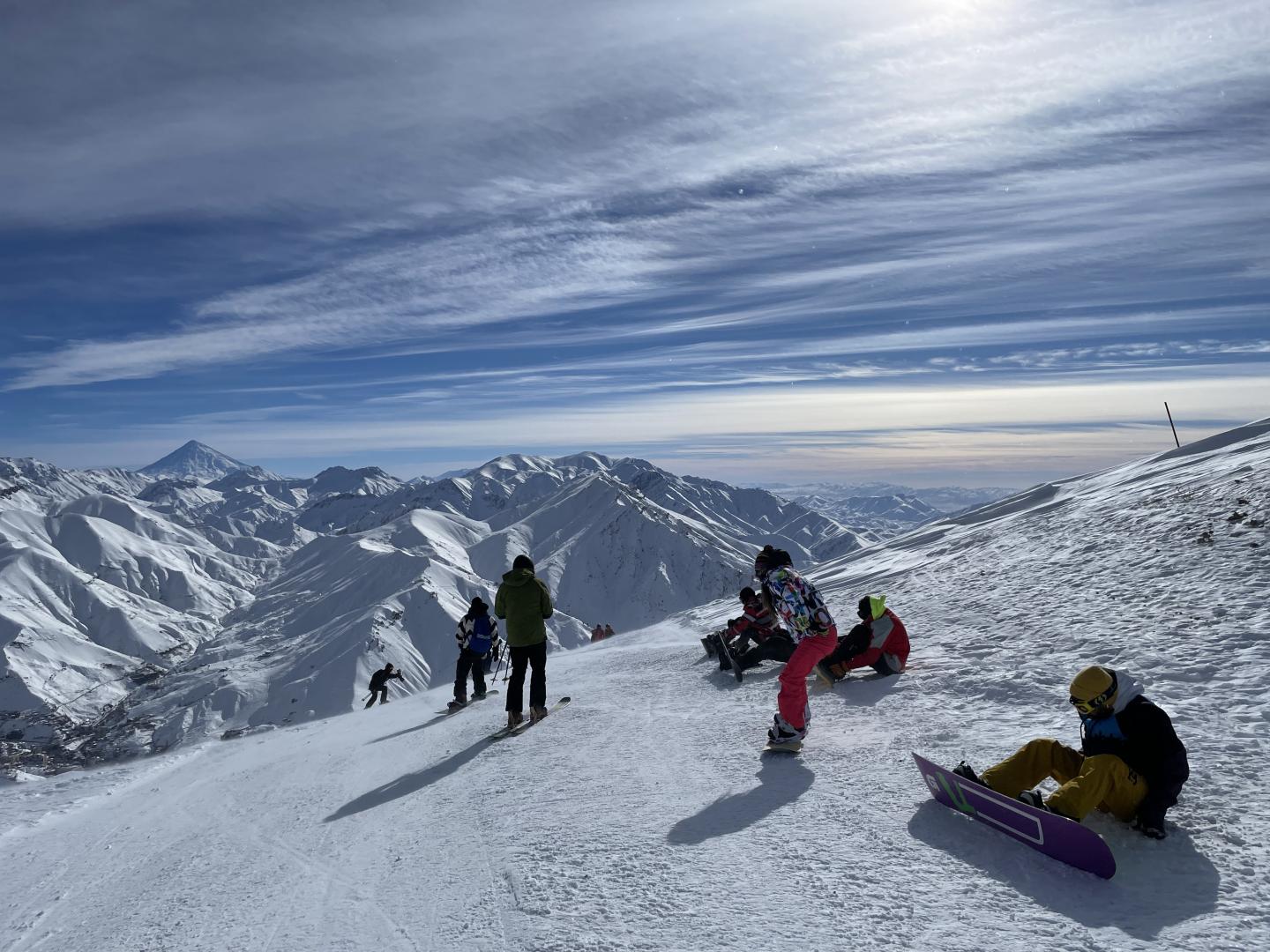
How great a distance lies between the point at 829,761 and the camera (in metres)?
7.77

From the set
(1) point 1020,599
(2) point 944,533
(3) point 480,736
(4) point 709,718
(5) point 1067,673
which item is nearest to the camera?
(5) point 1067,673

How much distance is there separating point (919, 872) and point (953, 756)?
249cm

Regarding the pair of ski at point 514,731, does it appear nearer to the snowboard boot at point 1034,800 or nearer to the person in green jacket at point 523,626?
the person in green jacket at point 523,626

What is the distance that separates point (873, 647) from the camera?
36.0 feet

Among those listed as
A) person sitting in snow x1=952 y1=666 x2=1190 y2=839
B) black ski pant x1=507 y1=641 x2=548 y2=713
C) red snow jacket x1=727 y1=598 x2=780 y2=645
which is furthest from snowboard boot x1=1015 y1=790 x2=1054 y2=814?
red snow jacket x1=727 y1=598 x2=780 y2=645

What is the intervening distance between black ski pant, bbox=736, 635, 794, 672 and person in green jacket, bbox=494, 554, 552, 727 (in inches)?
147

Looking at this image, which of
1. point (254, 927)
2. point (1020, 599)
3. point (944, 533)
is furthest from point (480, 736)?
point (944, 533)

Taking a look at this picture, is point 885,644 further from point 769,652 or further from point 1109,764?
point 1109,764

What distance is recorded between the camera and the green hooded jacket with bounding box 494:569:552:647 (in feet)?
36.9

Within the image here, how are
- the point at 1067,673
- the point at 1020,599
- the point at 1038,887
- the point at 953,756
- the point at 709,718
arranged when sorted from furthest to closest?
the point at 1020,599, the point at 709,718, the point at 1067,673, the point at 953,756, the point at 1038,887

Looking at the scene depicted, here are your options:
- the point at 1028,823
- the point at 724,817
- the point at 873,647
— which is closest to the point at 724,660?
the point at 873,647

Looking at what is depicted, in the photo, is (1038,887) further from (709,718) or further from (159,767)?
(159,767)

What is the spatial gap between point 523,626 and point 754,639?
16.6ft

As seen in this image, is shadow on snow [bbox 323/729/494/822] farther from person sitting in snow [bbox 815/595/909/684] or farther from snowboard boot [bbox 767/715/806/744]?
person sitting in snow [bbox 815/595/909/684]
